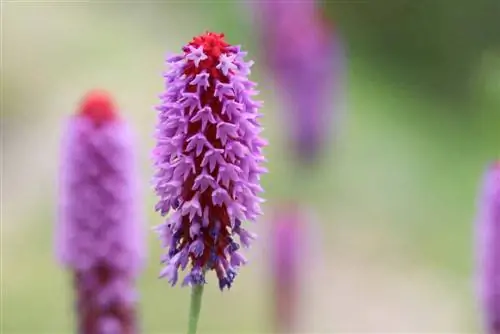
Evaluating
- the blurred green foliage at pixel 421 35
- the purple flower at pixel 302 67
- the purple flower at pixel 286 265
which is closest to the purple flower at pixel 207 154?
the purple flower at pixel 286 265

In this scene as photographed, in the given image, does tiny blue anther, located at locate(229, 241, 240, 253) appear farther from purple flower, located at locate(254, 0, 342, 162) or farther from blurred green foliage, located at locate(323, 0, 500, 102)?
blurred green foliage, located at locate(323, 0, 500, 102)

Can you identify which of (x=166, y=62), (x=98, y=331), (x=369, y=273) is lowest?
(x=98, y=331)

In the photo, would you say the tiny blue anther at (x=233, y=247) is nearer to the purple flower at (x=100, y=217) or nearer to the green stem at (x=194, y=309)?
the green stem at (x=194, y=309)

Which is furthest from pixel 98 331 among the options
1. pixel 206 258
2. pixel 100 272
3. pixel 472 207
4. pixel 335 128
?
pixel 472 207

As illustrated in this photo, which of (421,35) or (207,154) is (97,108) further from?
(421,35)

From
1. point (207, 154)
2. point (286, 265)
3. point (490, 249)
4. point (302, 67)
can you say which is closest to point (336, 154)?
point (302, 67)

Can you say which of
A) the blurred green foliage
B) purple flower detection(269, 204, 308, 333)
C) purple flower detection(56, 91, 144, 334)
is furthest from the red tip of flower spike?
the blurred green foliage

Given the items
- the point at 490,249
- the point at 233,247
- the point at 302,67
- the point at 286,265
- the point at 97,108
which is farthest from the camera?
the point at 302,67

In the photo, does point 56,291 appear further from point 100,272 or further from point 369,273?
point 100,272
